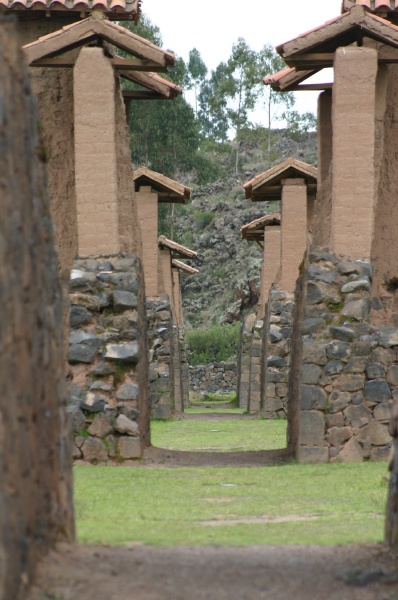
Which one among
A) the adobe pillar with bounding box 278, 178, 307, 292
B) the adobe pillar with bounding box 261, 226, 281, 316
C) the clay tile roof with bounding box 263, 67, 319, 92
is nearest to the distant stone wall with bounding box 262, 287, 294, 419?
the adobe pillar with bounding box 278, 178, 307, 292

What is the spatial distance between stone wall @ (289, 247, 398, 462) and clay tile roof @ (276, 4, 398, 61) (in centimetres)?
291

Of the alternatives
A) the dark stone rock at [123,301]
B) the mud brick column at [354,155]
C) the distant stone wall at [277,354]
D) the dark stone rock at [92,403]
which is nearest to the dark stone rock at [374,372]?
the mud brick column at [354,155]

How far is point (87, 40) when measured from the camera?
15.7 meters

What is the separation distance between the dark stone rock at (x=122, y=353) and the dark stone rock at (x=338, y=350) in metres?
2.51

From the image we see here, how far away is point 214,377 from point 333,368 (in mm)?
35522

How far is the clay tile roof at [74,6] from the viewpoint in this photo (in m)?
16.8

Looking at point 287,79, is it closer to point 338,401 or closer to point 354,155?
point 354,155

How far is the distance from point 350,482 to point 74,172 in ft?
20.3

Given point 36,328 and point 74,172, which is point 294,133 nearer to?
point 74,172

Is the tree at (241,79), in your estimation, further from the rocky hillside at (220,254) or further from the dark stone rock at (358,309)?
the dark stone rock at (358,309)

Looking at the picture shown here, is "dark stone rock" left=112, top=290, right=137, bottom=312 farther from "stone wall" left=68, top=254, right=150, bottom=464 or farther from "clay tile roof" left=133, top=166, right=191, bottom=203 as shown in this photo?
"clay tile roof" left=133, top=166, right=191, bottom=203

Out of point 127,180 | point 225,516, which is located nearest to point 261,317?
point 127,180

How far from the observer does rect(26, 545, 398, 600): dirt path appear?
6.44 m

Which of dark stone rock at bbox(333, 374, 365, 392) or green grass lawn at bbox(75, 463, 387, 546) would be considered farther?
dark stone rock at bbox(333, 374, 365, 392)
